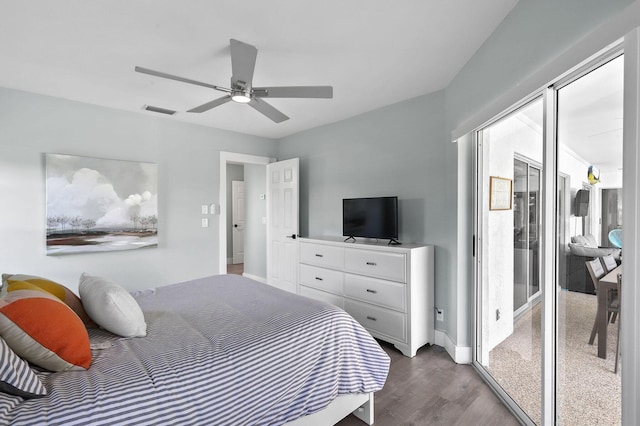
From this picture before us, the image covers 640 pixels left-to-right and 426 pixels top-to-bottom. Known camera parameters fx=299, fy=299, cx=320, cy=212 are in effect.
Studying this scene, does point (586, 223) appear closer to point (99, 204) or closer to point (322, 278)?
point (322, 278)

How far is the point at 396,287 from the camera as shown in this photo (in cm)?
285

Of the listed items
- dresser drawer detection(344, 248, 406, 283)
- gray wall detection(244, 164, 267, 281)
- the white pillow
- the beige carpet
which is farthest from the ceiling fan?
gray wall detection(244, 164, 267, 281)

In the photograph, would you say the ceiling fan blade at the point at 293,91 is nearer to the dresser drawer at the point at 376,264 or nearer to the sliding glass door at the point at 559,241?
the sliding glass door at the point at 559,241

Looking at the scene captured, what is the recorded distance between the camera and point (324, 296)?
3.53 metres

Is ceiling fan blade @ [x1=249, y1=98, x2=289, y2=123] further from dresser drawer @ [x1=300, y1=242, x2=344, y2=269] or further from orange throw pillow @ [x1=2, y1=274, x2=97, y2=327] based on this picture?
orange throw pillow @ [x1=2, y1=274, x2=97, y2=327]

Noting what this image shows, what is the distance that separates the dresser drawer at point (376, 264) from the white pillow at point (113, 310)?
204 centimetres

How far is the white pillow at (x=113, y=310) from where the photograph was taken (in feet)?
4.91

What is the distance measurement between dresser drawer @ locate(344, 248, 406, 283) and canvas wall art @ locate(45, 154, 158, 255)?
243 centimetres

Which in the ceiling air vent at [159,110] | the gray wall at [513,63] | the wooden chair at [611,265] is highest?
the ceiling air vent at [159,110]

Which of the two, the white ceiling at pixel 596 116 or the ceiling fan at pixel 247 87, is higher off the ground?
the ceiling fan at pixel 247 87

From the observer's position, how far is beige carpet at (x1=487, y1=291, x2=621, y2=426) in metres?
1.34

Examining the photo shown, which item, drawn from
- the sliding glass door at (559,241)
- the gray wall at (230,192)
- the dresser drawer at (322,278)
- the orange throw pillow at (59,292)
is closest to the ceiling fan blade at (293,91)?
the sliding glass door at (559,241)

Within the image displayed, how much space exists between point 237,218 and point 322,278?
4199 millimetres

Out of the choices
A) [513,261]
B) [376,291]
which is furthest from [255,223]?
[513,261]
